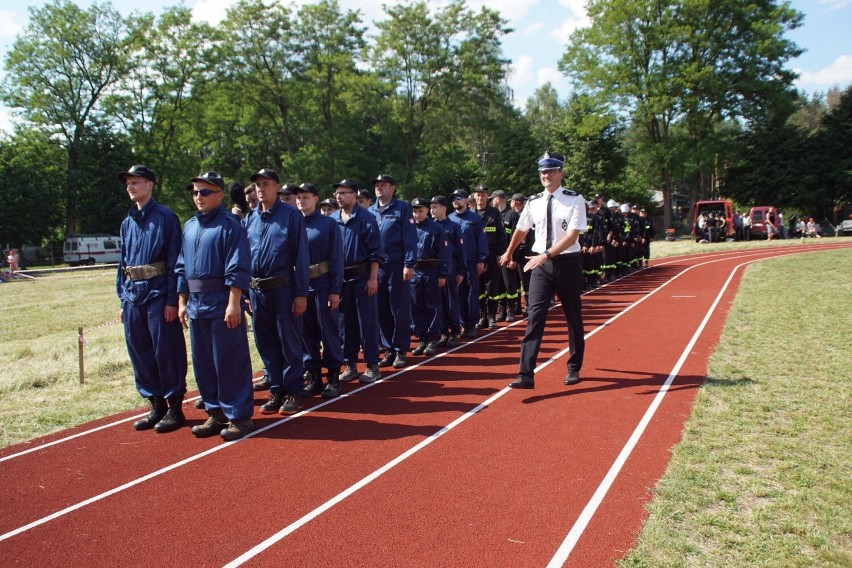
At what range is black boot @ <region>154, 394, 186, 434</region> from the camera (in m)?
5.51

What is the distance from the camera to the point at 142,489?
425 centimetres

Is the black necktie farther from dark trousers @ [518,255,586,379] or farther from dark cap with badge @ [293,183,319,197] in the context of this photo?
dark cap with badge @ [293,183,319,197]

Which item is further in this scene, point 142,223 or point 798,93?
point 798,93

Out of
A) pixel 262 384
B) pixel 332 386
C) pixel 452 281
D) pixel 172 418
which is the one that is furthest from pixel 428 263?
pixel 172 418

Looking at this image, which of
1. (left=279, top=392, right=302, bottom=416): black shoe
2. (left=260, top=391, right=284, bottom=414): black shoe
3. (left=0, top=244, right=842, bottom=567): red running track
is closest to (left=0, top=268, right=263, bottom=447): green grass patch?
(left=0, top=244, right=842, bottom=567): red running track

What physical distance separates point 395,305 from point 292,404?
219 centimetres

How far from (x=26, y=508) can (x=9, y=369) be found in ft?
18.4

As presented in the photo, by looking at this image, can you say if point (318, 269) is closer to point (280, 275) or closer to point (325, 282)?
point (325, 282)

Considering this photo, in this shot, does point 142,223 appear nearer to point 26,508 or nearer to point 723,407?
point 26,508

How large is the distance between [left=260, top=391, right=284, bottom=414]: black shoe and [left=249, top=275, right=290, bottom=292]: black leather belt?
3.50 feet

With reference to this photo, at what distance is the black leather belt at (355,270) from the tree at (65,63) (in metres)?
44.0

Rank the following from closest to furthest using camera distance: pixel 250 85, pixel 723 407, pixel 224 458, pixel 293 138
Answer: pixel 224 458
pixel 723 407
pixel 250 85
pixel 293 138

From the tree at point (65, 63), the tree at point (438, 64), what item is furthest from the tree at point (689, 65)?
the tree at point (65, 63)

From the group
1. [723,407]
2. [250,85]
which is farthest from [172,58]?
[723,407]
